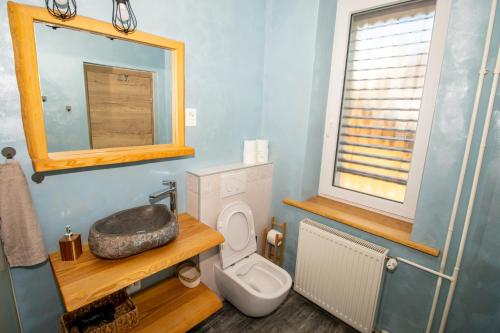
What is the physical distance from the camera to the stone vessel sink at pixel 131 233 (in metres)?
A: 1.05

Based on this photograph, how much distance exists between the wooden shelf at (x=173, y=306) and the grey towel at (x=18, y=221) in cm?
60

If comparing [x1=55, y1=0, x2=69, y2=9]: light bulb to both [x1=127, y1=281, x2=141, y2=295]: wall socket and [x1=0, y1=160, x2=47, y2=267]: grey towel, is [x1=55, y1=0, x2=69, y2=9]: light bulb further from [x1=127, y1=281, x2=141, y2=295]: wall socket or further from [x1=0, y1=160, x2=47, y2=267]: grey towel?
[x1=127, y1=281, x2=141, y2=295]: wall socket

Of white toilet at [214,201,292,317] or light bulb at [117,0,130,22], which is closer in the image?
light bulb at [117,0,130,22]

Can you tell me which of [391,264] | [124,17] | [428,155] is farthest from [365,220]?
[124,17]

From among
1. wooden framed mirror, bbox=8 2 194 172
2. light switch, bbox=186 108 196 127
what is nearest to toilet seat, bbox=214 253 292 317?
wooden framed mirror, bbox=8 2 194 172

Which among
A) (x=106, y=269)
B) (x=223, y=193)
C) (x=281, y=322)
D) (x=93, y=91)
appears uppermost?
(x=93, y=91)

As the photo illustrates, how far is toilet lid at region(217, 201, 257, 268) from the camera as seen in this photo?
1.69 meters

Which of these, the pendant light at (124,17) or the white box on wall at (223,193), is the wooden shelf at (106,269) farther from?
the pendant light at (124,17)

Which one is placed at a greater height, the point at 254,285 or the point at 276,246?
the point at 276,246

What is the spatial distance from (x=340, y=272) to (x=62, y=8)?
2032mm

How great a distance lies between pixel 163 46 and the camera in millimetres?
1356

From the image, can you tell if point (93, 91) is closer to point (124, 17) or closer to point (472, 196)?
point (124, 17)

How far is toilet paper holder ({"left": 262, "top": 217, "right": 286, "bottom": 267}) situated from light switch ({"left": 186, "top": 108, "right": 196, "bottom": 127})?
3.53ft

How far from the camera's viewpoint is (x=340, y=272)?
1623 mm
